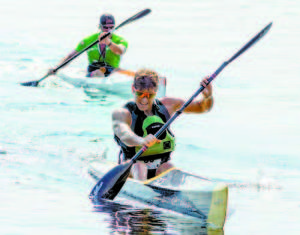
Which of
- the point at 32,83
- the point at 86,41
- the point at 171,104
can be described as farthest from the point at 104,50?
the point at 171,104

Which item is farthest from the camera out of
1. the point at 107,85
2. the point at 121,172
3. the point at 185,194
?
the point at 107,85

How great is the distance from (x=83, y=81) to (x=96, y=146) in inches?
182

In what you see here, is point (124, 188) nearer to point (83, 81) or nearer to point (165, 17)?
point (83, 81)

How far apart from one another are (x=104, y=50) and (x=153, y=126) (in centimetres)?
746

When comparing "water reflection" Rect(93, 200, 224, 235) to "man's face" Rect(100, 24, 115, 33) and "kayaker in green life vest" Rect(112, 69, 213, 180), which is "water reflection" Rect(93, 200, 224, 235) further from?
"man's face" Rect(100, 24, 115, 33)

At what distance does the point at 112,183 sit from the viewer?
812cm

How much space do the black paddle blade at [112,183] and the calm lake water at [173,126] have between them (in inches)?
4.9

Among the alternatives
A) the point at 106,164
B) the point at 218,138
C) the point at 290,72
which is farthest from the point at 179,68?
the point at 106,164

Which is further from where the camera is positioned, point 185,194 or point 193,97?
point 193,97

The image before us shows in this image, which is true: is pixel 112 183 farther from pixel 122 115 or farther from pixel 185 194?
pixel 185 194

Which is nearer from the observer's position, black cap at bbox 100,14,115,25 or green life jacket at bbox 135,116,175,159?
green life jacket at bbox 135,116,175,159

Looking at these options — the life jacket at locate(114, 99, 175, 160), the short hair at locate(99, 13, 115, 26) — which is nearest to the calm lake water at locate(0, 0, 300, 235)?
the life jacket at locate(114, 99, 175, 160)

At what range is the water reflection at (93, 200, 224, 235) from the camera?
722 centimetres

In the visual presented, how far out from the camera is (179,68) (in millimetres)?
20109
